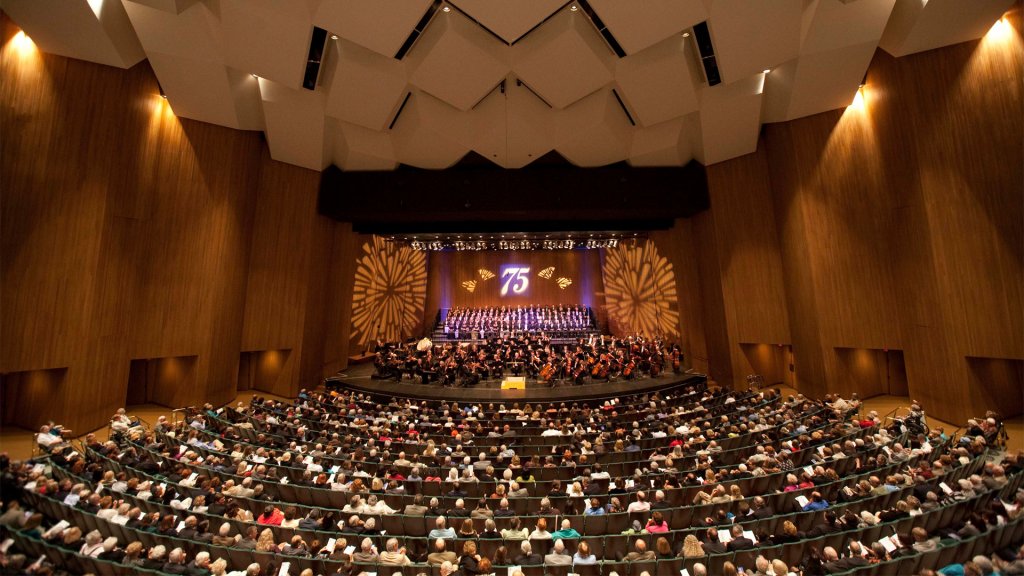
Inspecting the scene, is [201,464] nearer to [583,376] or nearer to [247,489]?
[247,489]

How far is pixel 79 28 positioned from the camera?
340 inches

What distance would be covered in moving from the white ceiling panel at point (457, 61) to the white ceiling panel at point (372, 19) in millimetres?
910

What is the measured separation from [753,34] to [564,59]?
15.3 ft

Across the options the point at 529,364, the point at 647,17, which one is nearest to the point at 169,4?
the point at 647,17

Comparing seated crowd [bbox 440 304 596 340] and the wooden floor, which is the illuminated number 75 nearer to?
seated crowd [bbox 440 304 596 340]

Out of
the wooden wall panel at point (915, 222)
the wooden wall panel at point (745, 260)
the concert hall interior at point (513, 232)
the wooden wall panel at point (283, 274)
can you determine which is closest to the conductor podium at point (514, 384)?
the concert hall interior at point (513, 232)

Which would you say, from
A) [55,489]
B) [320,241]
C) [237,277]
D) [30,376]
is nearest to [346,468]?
[55,489]

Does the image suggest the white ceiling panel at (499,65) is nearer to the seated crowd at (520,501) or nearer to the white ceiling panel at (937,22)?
the white ceiling panel at (937,22)

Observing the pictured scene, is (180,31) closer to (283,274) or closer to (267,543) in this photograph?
(283,274)

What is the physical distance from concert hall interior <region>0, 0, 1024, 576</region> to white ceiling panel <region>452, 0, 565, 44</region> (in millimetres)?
81

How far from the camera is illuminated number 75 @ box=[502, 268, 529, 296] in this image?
27.1 meters

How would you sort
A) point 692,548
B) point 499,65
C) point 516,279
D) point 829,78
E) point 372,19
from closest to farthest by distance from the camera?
point 692,548 → point 372,19 → point 829,78 → point 499,65 → point 516,279

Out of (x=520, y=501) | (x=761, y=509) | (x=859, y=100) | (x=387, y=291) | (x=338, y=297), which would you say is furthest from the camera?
(x=387, y=291)

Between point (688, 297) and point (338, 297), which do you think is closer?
point (338, 297)
